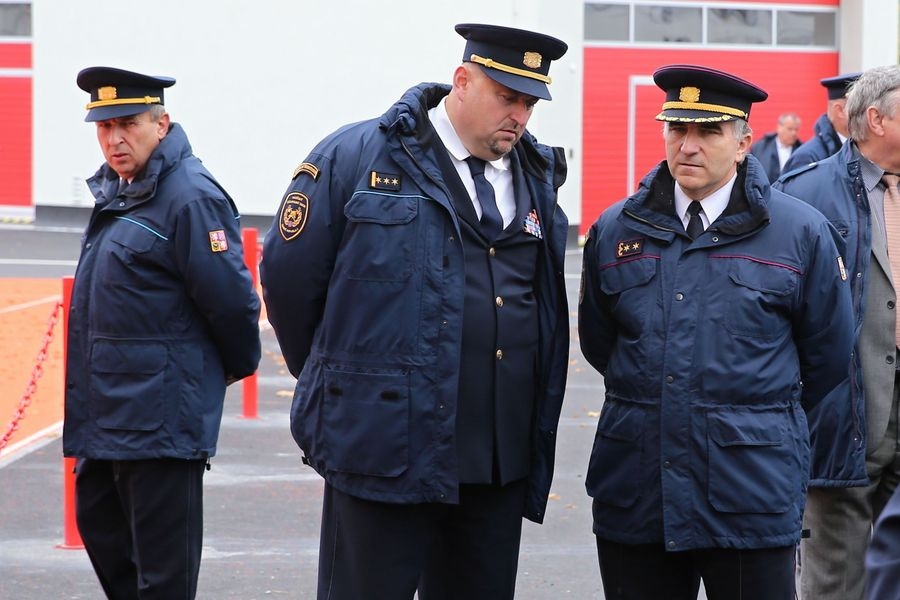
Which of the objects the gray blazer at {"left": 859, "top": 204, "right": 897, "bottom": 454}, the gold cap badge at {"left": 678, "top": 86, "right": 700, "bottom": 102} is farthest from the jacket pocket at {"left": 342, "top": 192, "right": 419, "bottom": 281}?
the gray blazer at {"left": 859, "top": 204, "right": 897, "bottom": 454}

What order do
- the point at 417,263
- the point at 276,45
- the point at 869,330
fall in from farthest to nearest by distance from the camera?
the point at 276,45 < the point at 869,330 < the point at 417,263

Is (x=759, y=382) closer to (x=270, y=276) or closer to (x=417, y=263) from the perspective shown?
(x=417, y=263)

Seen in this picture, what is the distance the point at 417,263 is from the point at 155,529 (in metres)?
1.61

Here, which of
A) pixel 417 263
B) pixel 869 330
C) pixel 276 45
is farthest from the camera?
pixel 276 45

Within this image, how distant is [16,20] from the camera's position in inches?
1126

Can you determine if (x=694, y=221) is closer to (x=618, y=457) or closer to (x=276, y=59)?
(x=618, y=457)

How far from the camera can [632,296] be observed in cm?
428

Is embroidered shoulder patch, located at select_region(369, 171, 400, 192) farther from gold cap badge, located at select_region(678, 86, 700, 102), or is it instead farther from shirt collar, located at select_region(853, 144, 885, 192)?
shirt collar, located at select_region(853, 144, 885, 192)

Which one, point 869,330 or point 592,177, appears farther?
point 592,177

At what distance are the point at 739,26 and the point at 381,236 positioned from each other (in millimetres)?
24467

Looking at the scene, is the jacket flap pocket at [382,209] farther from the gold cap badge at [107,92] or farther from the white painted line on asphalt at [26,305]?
the white painted line on asphalt at [26,305]

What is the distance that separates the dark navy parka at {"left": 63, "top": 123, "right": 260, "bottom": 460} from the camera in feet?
16.6

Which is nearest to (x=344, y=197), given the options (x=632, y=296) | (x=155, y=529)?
(x=632, y=296)

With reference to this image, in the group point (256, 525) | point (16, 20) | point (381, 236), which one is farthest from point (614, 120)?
point (381, 236)
